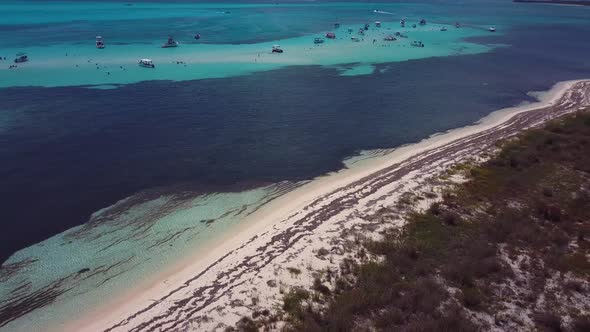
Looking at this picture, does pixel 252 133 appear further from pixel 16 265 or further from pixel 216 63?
pixel 216 63

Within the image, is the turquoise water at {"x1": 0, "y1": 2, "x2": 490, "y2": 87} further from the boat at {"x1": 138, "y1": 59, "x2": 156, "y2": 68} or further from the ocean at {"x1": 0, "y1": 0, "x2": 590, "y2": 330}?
the boat at {"x1": 138, "y1": 59, "x2": 156, "y2": 68}

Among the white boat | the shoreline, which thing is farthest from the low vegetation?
the white boat

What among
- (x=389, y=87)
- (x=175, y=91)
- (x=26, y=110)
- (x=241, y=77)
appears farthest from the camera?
(x=241, y=77)

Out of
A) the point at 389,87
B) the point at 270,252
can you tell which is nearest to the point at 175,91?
the point at 389,87

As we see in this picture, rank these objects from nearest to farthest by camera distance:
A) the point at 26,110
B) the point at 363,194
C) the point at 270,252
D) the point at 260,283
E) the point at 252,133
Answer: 1. the point at 260,283
2. the point at 270,252
3. the point at 363,194
4. the point at 252,133
5. the point at 26,110

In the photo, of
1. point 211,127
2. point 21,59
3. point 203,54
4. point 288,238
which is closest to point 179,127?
point 211,127

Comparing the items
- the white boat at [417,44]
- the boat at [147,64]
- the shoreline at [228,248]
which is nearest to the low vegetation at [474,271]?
the shoreline at [228,248]

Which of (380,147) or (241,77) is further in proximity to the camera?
(241,77)
